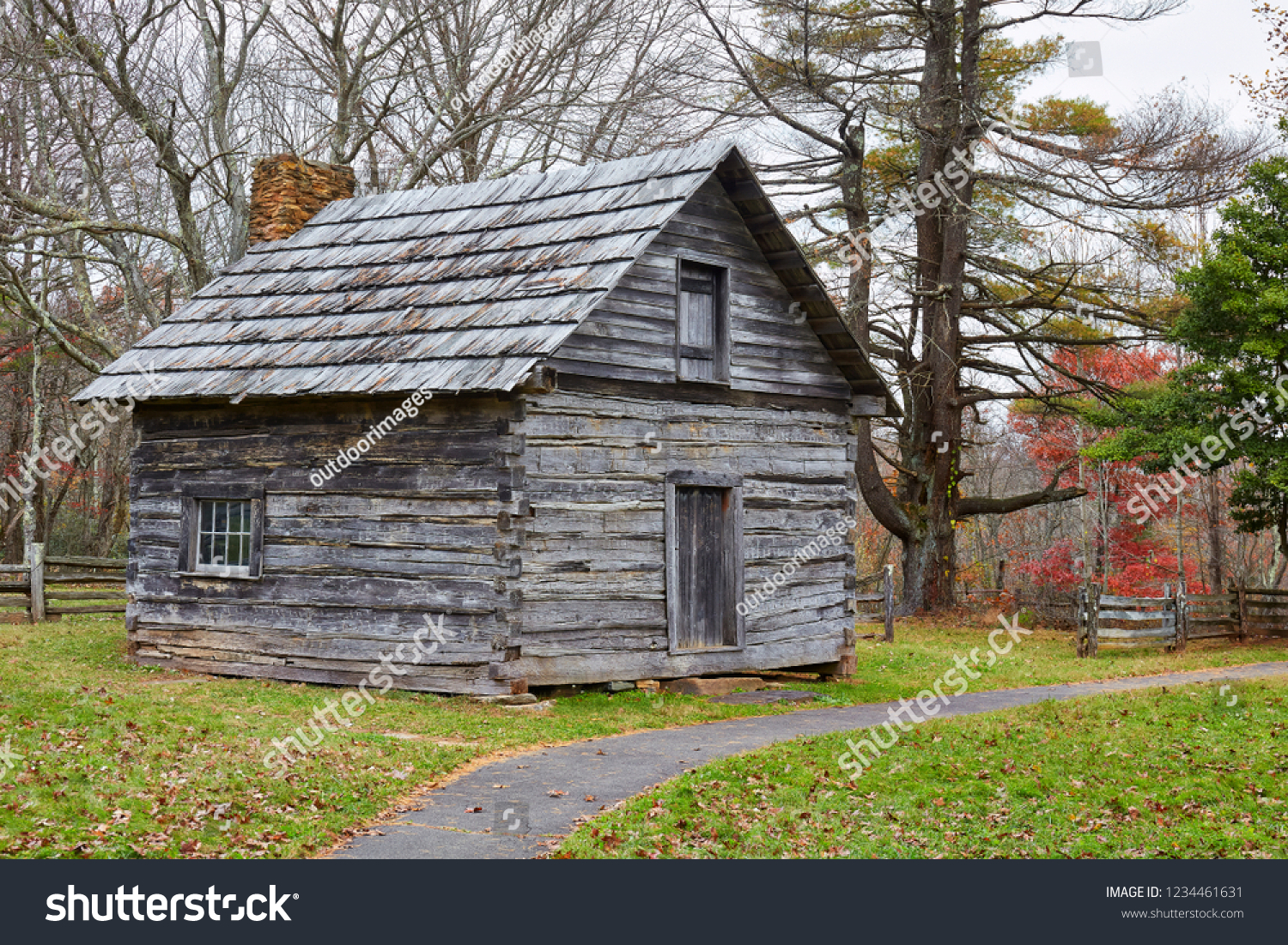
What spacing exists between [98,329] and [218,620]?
Answer: 9.90 metres

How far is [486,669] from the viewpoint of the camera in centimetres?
1402

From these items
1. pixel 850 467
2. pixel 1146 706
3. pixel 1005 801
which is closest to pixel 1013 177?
pixel 850 467

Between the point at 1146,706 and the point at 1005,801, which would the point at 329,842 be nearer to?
the point at 1005,801

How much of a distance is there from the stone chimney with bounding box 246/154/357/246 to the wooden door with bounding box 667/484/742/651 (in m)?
8.76

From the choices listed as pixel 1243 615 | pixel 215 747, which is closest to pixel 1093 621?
pixel 1243 615

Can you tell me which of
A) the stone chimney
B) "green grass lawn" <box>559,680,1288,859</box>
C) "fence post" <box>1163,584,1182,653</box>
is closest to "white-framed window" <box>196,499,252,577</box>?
the stone chimney

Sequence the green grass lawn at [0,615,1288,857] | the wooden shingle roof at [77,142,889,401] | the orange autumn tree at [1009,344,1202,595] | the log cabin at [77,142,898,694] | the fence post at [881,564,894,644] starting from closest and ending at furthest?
the green grass lawn at [0,615,1288,857]
the log cabin at [77,142,898,694]
the wooden shingle roof at [77,142,889,401]
the fence post at [881,564,894,644]
the orange autumn tree at [1009,344,1202,595]

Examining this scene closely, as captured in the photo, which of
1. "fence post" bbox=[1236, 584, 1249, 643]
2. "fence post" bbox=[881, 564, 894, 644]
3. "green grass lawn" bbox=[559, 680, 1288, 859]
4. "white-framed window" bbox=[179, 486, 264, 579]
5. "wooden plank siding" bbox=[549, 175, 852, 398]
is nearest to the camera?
"green grass lawn" bbox=[559, 680, 1288, 859]

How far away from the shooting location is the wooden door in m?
15.7

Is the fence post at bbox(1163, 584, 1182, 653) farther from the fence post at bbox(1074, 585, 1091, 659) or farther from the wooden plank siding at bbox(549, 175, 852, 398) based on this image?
the wooden plank siding at bbox(549, 175, 852, 398)

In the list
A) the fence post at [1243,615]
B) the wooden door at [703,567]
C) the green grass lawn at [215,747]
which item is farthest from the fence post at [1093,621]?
the wooden door at [703,567]

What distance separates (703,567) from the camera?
52.7 feet

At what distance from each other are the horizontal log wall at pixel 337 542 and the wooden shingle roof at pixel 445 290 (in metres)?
0.57

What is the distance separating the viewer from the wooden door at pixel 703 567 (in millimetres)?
15719
